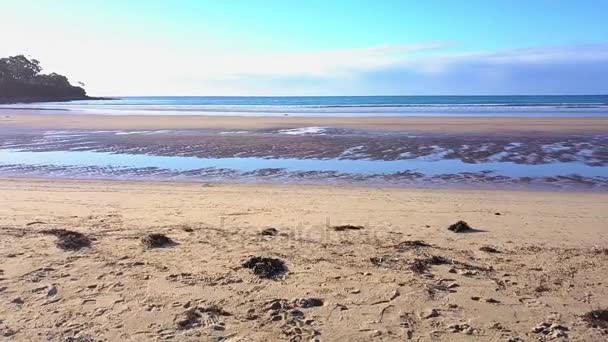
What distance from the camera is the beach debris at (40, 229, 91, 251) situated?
6.25m

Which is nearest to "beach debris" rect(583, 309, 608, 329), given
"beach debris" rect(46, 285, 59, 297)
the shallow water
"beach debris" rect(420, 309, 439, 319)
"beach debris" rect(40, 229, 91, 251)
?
"beach debris" rect(420, 309, 439, 319)

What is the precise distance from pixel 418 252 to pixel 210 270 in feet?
8.04

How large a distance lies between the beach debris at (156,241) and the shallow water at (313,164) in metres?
7.74

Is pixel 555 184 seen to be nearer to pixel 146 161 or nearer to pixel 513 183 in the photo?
pixel 513 183

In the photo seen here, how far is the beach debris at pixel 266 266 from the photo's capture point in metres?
5.42

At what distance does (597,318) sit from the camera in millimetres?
4398

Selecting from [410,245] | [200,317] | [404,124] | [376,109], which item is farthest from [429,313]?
[376,109]

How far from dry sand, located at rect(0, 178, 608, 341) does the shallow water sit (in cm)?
463

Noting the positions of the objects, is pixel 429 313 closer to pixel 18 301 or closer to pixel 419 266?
pixel 419 266

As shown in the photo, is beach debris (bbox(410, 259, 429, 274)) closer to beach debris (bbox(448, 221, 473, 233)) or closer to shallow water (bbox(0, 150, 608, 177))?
beach debris (bbox(448, 221, 473, 233))

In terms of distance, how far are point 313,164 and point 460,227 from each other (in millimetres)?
8190

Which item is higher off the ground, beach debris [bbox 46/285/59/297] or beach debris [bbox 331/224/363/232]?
beach debris [bbox 46/285/59/297]

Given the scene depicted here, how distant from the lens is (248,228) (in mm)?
7527

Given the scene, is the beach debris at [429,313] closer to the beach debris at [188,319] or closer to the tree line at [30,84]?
the beach debris at [188,319]
